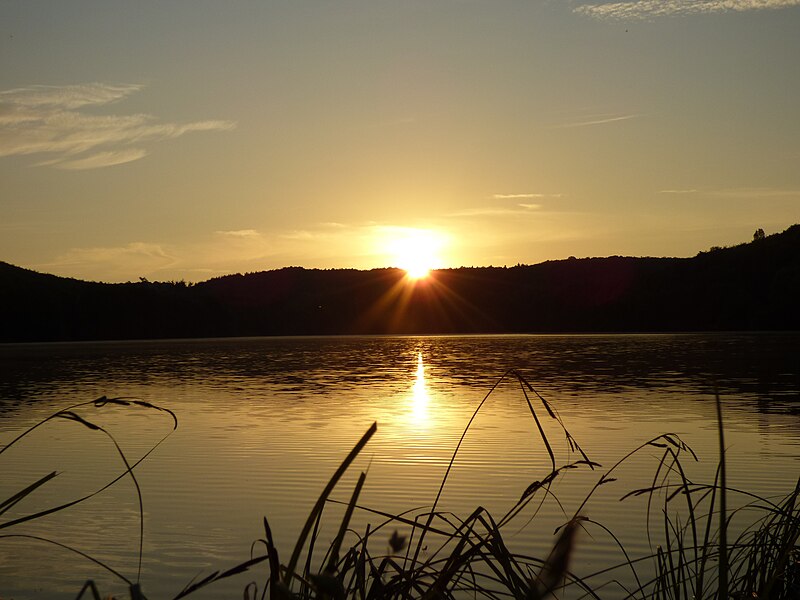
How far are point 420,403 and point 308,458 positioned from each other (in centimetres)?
1028

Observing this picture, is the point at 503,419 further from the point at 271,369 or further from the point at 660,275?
the point at 660,275

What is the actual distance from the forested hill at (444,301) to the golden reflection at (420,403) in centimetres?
8547

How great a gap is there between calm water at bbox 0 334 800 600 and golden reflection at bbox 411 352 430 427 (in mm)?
97

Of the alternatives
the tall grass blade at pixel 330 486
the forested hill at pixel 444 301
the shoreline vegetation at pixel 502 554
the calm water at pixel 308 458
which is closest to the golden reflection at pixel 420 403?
the calm water at pixel 308 458

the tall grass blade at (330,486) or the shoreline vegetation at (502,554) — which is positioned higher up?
the tall grass blade at (330,486)

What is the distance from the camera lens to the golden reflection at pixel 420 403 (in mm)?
20219

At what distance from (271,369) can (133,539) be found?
3505cm

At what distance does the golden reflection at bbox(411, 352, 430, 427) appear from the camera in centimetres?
2022

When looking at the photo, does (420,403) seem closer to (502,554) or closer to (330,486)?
(502,554)

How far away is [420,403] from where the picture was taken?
969 inches

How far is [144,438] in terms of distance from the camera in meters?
17.6

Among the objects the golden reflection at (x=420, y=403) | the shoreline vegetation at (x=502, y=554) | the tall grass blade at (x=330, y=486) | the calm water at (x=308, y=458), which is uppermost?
the tall grass blade at (x=330, y=486)

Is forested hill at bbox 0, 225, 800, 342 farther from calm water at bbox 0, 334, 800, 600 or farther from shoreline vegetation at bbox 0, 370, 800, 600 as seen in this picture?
shoreline vegetation at bbox 0, 370, 800, 600

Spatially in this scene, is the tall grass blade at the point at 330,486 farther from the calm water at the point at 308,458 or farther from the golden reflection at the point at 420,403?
the golden reflection at the point at 420,403
